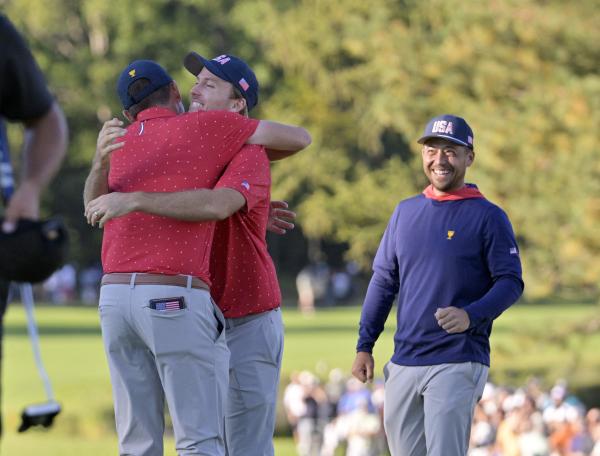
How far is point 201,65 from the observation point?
18.3ft

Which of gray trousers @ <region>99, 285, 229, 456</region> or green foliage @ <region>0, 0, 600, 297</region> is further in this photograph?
green foliage @ <region>0, 0, 600, 297</region>

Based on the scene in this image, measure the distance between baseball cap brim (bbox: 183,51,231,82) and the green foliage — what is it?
1878 centimetres

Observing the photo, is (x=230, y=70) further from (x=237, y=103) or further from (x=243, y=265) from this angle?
(x=243, y=265)

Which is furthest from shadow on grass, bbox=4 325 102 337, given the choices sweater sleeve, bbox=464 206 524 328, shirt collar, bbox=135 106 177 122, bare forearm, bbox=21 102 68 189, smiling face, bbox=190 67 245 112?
bare forearm, bbox=21 102 68 189

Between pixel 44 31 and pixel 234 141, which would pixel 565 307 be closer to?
pixel 44 31

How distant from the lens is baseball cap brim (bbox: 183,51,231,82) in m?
5.54

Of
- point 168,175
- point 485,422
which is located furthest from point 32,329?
point 485,422

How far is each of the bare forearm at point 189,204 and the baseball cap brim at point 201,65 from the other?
0.71 m

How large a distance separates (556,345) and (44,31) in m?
36.6

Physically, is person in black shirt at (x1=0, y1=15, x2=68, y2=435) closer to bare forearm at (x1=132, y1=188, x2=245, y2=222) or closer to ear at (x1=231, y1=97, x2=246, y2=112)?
bare forearm at (x1=132, y1=188, x2=245, y2=222)

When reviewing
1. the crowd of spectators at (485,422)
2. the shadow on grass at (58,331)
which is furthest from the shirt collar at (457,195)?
the shadow on grass at (58,331)

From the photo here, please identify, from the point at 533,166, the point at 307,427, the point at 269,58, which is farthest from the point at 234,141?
the point at 269,58

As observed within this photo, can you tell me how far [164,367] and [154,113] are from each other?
936mm

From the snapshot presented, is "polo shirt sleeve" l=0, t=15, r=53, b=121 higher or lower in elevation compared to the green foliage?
lower
